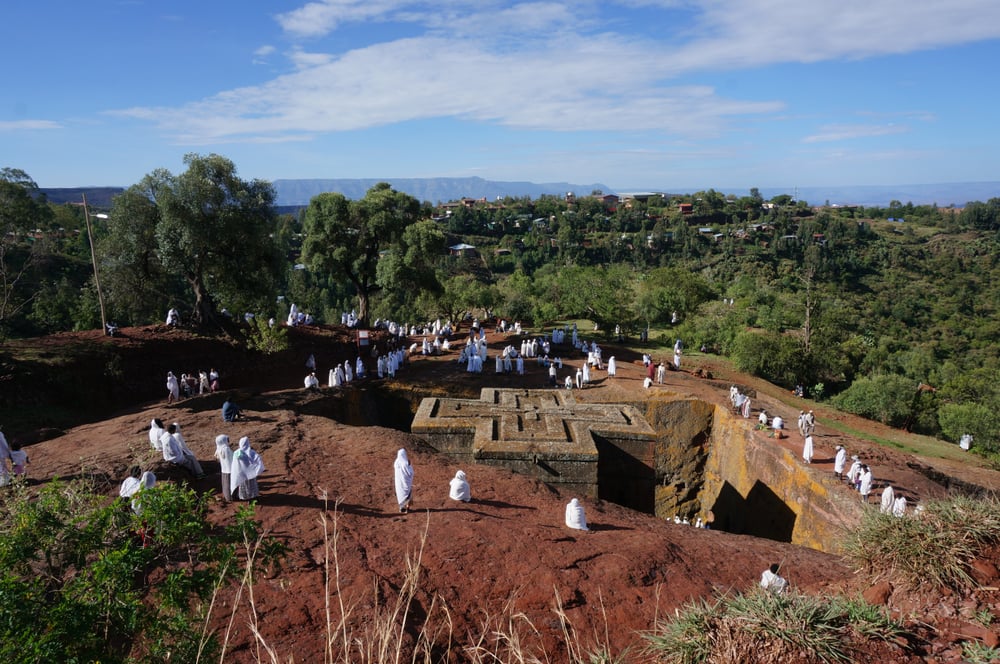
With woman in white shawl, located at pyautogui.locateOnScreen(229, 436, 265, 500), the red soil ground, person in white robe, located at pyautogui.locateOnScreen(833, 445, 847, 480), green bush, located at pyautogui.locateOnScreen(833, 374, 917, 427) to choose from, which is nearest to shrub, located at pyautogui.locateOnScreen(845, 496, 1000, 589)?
the red soil ground

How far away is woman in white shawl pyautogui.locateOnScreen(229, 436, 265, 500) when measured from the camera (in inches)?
311

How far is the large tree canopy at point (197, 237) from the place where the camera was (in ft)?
60.6

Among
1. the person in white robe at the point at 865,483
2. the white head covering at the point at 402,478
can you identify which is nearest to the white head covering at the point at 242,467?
the white head covering at the point at 402,478

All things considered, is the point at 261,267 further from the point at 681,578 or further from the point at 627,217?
the point at 627,217

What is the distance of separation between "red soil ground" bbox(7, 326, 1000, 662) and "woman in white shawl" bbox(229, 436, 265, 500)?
32 centimetres

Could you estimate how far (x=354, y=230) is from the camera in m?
26.6

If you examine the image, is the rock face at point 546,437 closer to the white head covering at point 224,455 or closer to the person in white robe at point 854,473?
the white head covering at point 224,455

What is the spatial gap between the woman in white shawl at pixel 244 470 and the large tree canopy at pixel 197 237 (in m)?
13.4

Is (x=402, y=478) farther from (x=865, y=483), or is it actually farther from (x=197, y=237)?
(x=197, y=237)

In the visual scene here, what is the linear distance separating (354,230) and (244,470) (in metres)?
20.3

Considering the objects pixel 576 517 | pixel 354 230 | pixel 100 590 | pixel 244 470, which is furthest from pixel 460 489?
pixel 354 230

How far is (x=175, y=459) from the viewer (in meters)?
8.89

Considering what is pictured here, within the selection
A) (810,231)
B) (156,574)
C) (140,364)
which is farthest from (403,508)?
(810,231)

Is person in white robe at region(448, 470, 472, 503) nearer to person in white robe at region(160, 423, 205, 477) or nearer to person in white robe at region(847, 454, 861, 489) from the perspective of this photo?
person in white robe at region(160, 423, 205, 477)
